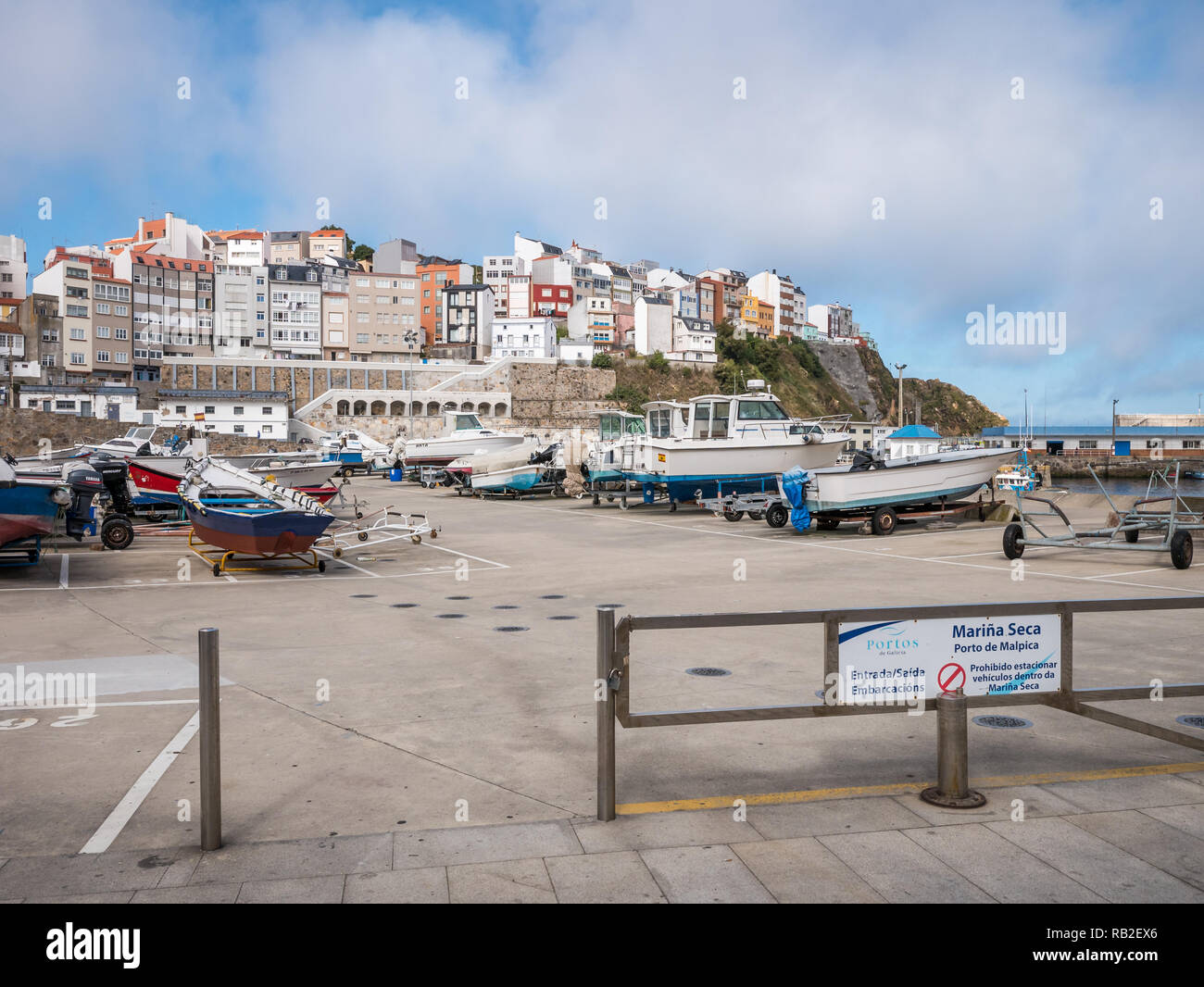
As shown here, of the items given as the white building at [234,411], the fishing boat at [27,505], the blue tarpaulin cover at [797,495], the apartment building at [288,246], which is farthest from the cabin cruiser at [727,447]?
the apartment building at [288,246]

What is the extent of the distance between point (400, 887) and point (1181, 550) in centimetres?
1471

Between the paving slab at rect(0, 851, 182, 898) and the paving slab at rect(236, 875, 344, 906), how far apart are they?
48 centimetres

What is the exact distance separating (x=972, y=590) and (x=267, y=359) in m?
95.5

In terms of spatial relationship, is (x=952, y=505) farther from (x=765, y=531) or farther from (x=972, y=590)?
(x=972, y=590)

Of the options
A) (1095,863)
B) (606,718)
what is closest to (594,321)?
(606,718)

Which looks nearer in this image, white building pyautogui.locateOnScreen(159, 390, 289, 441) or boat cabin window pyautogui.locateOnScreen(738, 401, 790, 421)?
boat cabin window pyautogui.locateOnScreen(738, 401, 790, 421)

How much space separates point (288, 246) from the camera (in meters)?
145

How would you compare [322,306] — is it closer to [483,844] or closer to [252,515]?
[252,515]

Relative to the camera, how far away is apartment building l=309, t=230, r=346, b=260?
484ft

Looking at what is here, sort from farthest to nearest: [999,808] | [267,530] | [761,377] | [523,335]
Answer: [761,377], [523,335], [267,530], [999,808]

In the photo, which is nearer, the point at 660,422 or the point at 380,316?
the point at 660,422

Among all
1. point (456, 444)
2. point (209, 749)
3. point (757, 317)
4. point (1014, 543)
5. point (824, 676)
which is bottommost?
point (1014, 543)

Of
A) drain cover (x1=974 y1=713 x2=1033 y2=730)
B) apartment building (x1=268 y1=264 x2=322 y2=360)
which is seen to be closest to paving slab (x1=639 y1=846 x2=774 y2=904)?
drain cover (x1=974 y1=713 x2=1033 y2=730)

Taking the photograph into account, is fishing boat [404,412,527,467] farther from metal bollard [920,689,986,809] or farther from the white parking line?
metal bollard [920,689,986,809]
